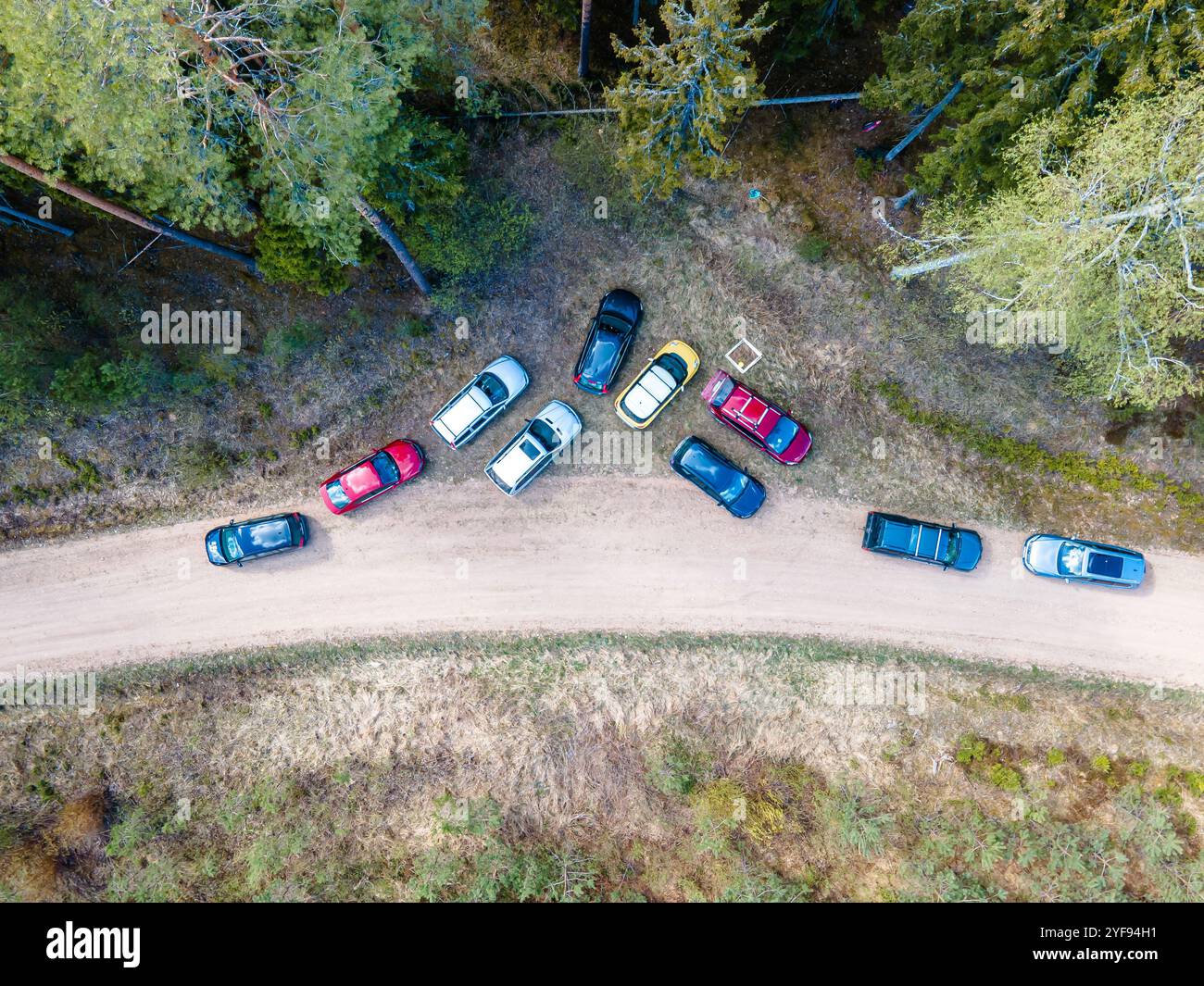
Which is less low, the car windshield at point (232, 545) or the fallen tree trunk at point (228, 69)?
the fallen tree trunk at point (228, 69)

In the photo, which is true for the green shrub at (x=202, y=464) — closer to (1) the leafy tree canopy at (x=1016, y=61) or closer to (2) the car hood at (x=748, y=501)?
(2) the car hood at (x=748, y=501)

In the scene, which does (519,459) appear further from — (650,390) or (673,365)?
(673,365)

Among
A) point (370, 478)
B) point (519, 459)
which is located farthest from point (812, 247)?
point (370, 478)

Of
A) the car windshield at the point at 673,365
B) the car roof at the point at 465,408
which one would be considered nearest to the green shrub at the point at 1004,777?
the car windshield at the point at 673,365

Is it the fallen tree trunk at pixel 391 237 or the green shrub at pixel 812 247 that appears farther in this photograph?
the green shrub at pixel 812 247

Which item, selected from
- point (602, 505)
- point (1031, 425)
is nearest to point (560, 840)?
point (602, 505)

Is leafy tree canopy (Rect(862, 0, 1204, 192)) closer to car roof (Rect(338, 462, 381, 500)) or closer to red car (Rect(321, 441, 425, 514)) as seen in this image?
red car (Rect(321, 441, 425, 514))

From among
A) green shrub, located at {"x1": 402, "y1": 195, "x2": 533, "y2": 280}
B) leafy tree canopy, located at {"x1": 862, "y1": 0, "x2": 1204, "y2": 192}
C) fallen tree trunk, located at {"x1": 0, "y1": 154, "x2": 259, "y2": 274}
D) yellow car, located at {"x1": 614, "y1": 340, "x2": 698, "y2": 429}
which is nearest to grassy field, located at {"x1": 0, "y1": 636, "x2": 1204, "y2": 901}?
yellow car, located at {"x1": 614, "y1": 340, "x2": 698, "y2": 429}
